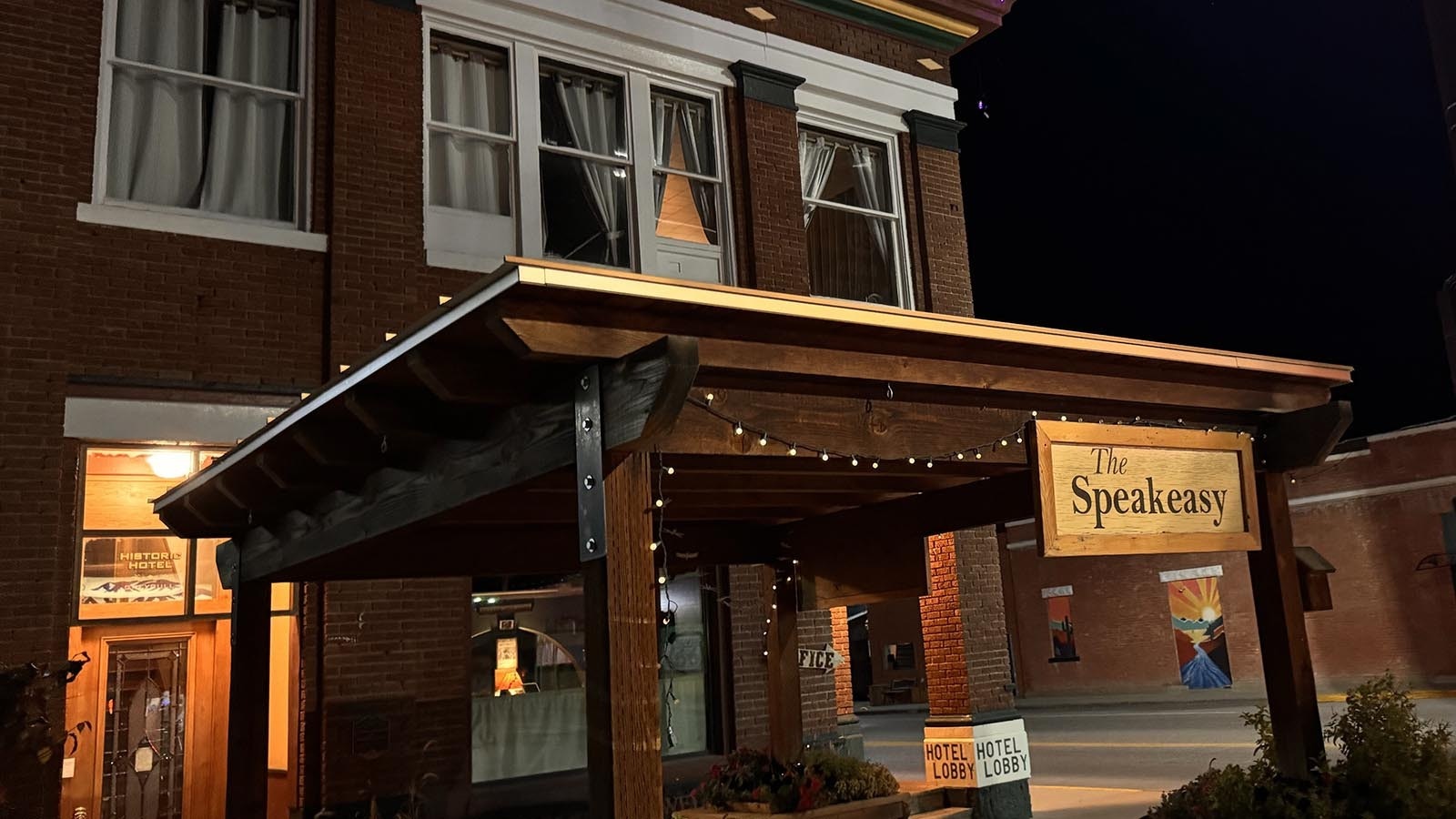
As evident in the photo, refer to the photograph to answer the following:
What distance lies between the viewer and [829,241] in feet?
44.0

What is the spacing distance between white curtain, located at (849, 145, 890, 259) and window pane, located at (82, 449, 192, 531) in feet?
26.2

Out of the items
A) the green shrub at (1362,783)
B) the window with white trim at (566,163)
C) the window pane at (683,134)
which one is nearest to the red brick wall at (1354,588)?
the window pane at (683,134)

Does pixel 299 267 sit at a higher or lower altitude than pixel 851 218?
lower

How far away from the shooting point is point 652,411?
4.07 metres

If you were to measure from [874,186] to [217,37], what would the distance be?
734 centimetres

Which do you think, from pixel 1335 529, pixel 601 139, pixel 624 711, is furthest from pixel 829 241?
pixel 1335 529

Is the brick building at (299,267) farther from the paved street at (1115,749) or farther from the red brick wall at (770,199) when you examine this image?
the paved street at (1115,749)

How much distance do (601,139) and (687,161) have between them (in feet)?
3.51

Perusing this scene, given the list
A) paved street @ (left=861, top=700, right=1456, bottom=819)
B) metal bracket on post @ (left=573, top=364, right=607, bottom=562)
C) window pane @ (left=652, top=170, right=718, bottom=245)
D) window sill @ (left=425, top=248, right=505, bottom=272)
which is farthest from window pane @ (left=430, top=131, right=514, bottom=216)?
paved street @ (left=861, top=700, right=1456, bottom=819)

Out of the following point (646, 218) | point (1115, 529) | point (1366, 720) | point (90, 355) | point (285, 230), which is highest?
point (646, 218)

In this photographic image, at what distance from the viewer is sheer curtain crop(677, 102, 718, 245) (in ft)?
40.5

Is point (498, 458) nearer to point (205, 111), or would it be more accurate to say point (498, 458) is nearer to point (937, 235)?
point (205, 111)

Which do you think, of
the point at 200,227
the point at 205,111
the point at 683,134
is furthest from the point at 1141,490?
the point at 205,111

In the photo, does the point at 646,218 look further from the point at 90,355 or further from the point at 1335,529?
the point at 1335,529
